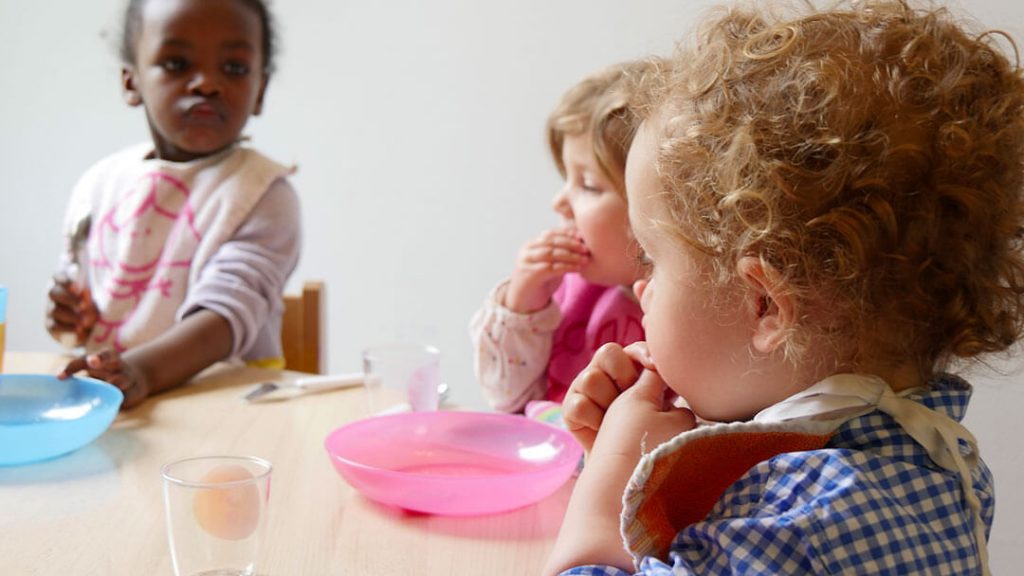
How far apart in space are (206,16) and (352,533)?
3.67 feet

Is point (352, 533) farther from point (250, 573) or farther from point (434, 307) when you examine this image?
point (434, 307)

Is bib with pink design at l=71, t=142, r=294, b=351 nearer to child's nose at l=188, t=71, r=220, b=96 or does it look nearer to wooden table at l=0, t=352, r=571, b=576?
child's nose at l=188, t=71, r=220, b=96

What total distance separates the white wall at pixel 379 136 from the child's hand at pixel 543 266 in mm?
1023

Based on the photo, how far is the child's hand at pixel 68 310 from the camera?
5.59 ft

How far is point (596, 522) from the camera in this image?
74 centimetres

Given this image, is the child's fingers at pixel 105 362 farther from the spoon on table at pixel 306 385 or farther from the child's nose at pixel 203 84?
the child's nose at pixel 203 84

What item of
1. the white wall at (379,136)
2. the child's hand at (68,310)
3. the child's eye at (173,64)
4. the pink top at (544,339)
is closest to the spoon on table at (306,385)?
the pink top at (544,339)

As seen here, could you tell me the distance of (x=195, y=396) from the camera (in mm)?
1379

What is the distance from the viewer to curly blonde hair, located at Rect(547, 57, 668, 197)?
4.24 ft

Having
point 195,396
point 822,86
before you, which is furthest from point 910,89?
point 195,396

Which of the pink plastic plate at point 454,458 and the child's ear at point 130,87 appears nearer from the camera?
the pink plastic plate at point 454,458

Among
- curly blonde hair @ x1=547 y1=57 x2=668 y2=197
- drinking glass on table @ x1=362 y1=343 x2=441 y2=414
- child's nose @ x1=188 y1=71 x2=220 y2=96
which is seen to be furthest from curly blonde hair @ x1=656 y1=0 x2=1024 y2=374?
child's nose @ x1=188 y1=71 x2=220 y2=96

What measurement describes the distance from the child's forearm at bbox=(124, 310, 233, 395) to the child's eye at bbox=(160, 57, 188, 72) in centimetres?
45

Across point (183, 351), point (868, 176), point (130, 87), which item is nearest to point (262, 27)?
point (130, 87)
